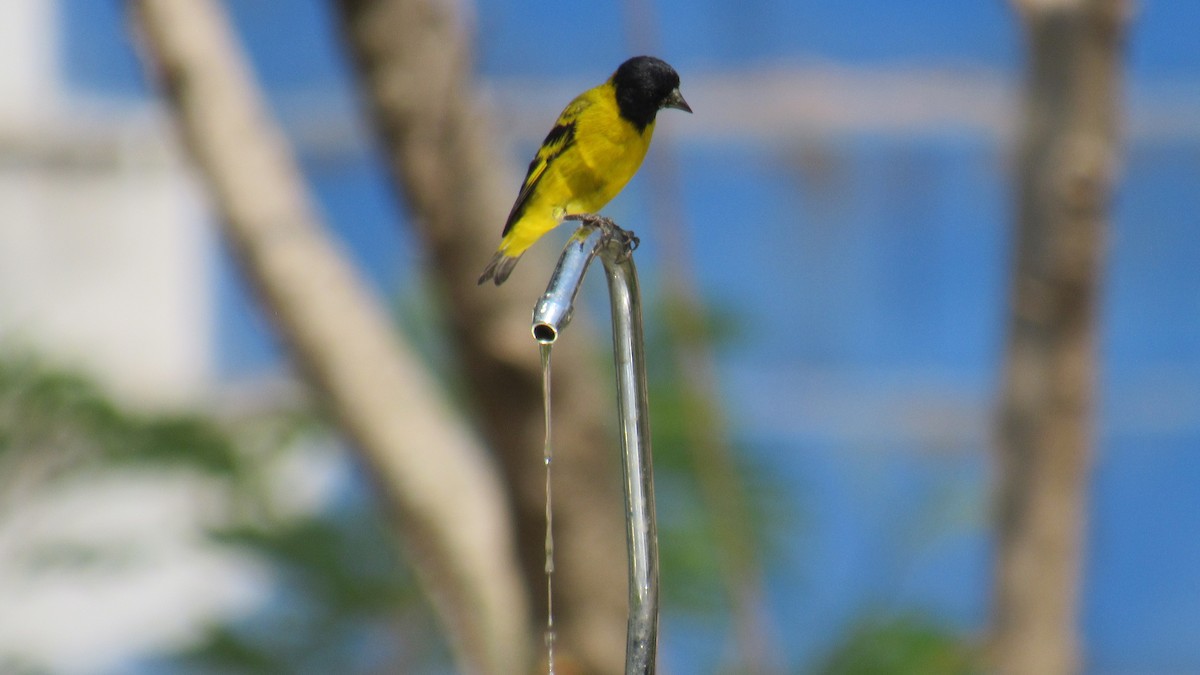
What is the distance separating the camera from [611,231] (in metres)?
1.86

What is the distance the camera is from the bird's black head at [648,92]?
214 cm

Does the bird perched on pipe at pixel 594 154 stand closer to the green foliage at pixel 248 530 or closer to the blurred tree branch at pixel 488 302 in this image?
the blurred tree branch at pixel 488 302

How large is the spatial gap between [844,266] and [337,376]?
388 cm

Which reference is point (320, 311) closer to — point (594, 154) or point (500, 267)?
point (500, 267)

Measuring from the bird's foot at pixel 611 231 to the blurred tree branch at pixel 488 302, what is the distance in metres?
0.72

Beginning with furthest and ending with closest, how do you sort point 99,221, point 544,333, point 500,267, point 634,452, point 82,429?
point 99,221, point 82,429, point 500,267, point 634,452, point 544,333

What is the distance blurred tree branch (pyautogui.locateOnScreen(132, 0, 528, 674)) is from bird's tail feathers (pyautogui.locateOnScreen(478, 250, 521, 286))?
1.18 m

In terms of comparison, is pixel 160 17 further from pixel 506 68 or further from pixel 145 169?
pixel 145 169

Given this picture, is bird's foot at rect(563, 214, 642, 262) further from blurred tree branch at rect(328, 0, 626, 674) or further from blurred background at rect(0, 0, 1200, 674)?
blurred background at rect(0, 0, 1200, 674)

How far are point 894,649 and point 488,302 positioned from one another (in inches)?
78.8

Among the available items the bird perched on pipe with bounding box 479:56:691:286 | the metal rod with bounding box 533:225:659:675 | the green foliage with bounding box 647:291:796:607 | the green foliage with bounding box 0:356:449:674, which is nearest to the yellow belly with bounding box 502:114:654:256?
the bird perched on pipe with bounding box 479:56:691:286


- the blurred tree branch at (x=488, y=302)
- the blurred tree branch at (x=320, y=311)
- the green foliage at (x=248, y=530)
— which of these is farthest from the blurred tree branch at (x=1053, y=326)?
the green foliage at (x=248, y=530)

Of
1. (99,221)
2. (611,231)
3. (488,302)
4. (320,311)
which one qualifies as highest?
(99,221)

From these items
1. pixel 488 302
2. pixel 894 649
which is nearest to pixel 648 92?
pixel 488 302
